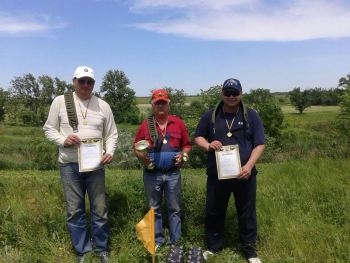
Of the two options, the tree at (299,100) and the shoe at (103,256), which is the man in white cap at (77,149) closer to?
the shoe at (103,256)

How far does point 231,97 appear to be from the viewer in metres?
4.54

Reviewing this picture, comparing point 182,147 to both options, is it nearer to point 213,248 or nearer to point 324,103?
point 213,248

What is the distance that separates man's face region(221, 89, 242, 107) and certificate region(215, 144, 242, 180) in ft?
1.50

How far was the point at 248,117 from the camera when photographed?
4.62 m

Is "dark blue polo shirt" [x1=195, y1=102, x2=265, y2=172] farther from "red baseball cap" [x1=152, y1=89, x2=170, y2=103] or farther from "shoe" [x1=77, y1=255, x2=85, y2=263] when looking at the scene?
"shoe" [x1=77, y1=255, x2=85, y2=263]

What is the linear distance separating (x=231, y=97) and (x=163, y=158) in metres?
0.99

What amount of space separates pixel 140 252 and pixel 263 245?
1.45 metres

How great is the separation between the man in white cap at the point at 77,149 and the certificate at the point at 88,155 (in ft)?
0.11

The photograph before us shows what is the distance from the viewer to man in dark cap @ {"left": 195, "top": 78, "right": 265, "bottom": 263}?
4.56m

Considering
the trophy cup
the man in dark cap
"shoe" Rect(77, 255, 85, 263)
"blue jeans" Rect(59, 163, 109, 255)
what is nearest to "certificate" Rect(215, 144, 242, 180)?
the man in dark cap

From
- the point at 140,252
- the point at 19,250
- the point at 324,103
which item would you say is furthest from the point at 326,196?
the point at 324,103

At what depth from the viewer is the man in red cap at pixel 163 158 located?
4.70 metres

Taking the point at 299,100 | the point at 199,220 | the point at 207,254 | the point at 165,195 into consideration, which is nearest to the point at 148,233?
the point at 165,195

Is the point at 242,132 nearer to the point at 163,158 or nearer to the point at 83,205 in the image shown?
the point at 163,158
